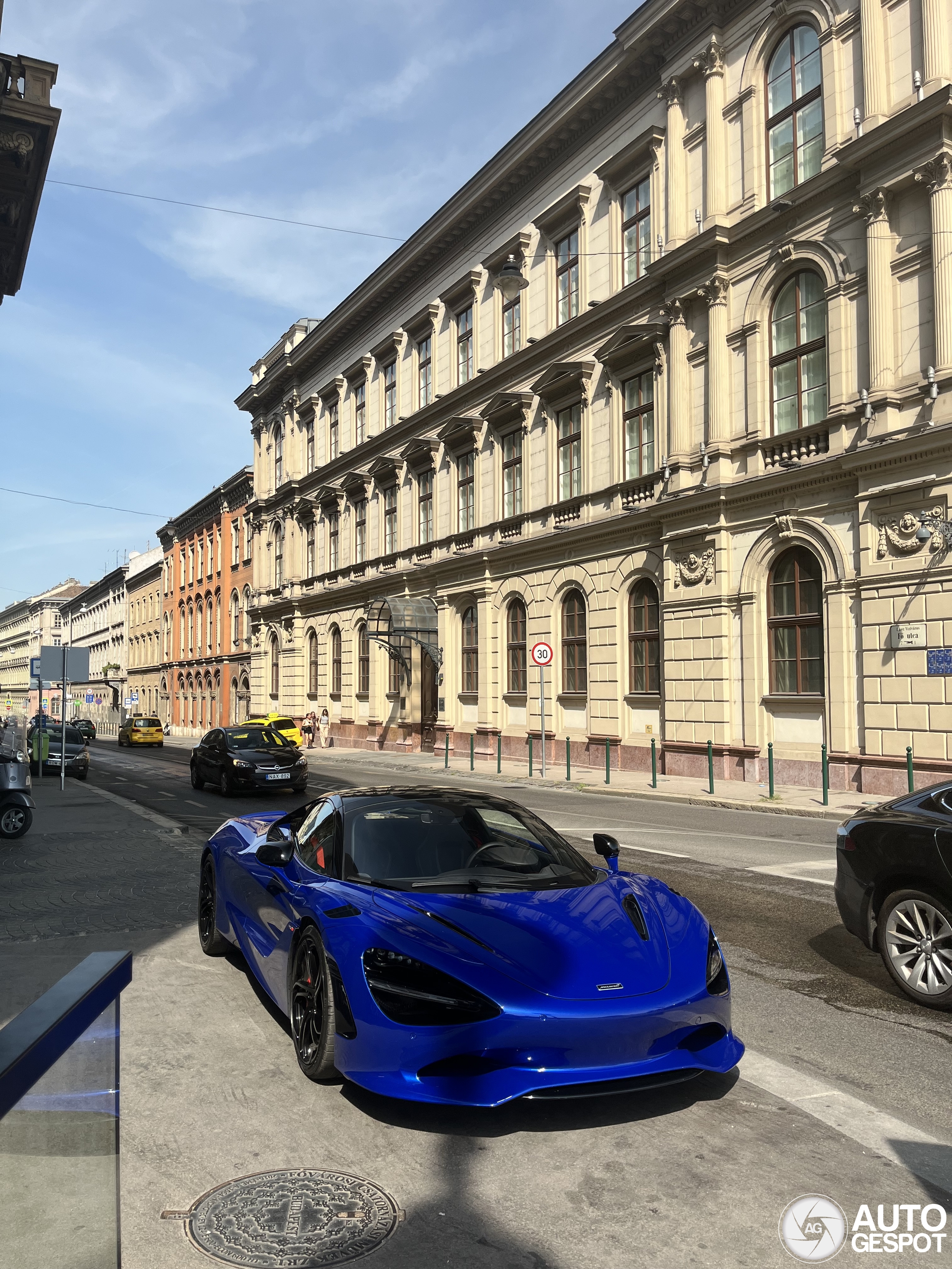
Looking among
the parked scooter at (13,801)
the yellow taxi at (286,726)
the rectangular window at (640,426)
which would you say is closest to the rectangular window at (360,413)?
the yellow taxi at (286,726)

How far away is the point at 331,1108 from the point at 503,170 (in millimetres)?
32023

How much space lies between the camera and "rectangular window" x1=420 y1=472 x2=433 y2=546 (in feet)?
124

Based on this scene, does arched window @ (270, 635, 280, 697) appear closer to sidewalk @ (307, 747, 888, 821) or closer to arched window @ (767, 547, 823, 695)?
sidewalk @ (307, 747, 888, 821)

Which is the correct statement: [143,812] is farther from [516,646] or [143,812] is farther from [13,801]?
[516,646]

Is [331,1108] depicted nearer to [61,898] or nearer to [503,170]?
[61,898]

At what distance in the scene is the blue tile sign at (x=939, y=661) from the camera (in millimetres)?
17812

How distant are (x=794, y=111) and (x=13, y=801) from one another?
68.9ft

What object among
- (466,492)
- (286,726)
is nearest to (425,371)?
(466,492)

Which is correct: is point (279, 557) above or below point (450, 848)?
above

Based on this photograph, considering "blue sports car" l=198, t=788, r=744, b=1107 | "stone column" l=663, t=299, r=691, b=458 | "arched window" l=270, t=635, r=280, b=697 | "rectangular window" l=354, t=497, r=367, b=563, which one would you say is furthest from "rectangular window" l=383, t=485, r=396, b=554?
"blue sports car" l=198, t=788, r=744, b=1107

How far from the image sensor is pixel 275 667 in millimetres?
53844

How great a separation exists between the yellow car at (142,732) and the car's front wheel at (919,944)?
49508 millimetres

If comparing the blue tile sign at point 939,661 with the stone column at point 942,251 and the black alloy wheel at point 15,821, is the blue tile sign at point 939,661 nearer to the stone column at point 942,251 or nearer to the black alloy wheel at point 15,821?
the stone column at point 942,251

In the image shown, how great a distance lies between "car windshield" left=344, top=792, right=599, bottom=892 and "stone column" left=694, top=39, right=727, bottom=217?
21803 mm
